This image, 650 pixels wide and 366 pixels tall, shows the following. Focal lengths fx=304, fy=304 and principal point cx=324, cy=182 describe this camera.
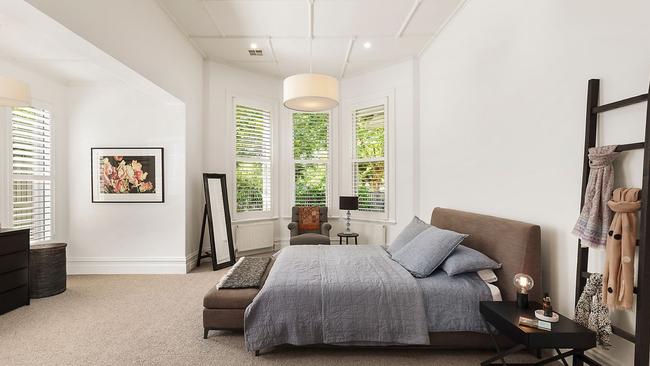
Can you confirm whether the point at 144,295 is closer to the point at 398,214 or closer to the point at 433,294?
the point at 433,294

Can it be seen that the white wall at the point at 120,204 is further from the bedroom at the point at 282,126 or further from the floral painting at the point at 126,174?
the floral painting at the point at 126,174

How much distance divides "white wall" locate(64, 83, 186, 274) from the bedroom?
0.8 inches

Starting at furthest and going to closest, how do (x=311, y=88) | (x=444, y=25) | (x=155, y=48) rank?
(x=444, y=25) → (x=155, y=48) → (x=311, y=88)

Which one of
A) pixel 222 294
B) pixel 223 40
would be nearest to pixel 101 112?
pixel 223 40

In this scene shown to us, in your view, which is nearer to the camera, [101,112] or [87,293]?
[87,293]

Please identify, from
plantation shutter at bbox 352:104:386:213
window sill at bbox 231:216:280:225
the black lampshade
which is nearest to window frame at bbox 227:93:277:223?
Result: window sill at bbox 231:216:280:225

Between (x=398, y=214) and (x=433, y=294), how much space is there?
2.95 metres

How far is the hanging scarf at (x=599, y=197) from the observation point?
1.81 meters

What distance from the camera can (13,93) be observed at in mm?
2943

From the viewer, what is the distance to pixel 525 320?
1872mm

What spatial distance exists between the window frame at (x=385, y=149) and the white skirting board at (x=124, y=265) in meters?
3.03

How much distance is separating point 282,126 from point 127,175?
2740 millimetres

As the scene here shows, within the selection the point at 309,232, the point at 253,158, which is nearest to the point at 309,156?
the point at 253,158

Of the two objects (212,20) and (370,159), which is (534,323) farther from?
(212,20)
